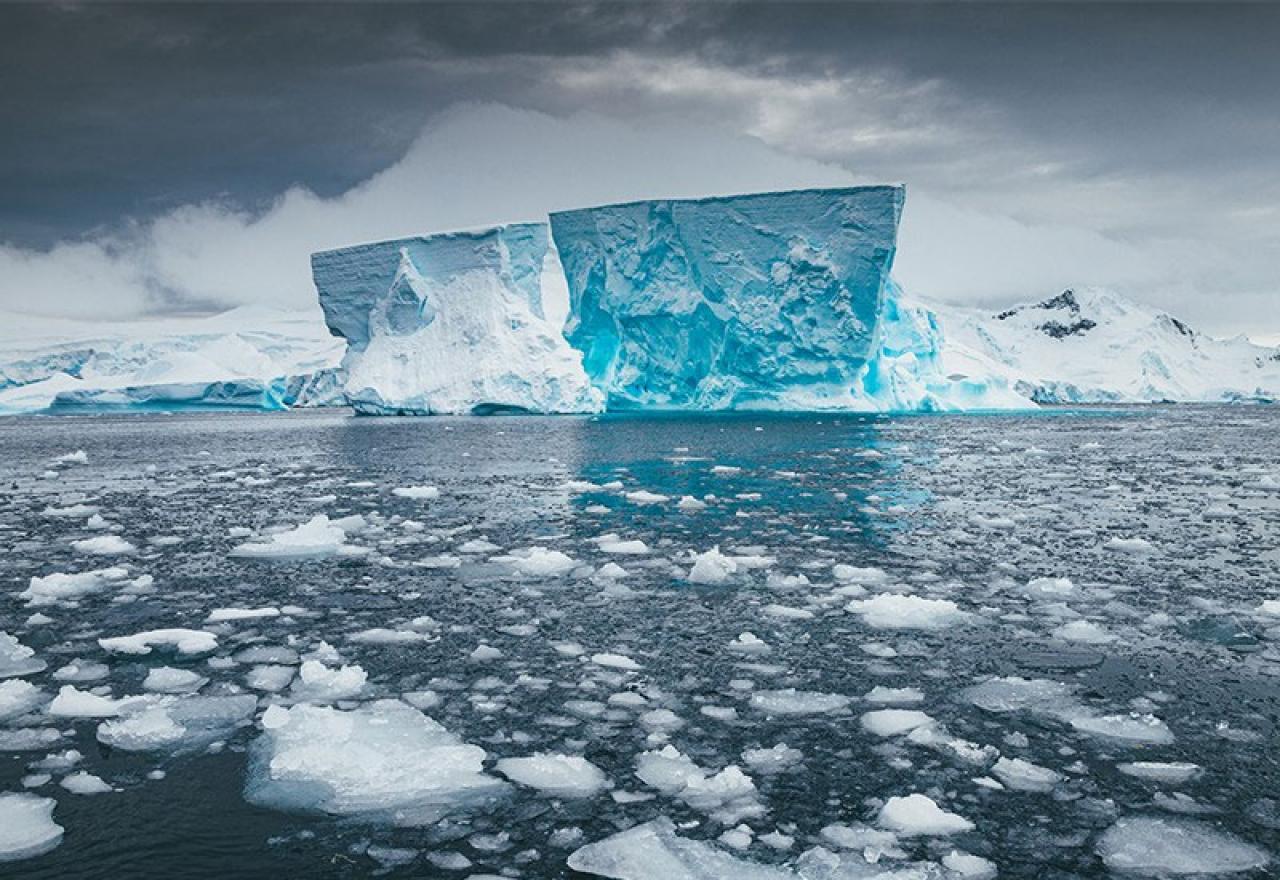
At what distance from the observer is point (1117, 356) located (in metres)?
91.9

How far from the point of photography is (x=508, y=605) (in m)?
6.27

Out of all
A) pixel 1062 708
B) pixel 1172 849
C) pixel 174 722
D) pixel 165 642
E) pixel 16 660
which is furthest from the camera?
pixel 165 642

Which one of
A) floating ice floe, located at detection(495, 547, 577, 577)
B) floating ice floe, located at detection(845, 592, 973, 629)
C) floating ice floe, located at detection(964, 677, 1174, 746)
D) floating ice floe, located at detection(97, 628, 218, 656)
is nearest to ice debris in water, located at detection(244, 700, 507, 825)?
floating ice floe, located at detection(97, 628, 218, 656)

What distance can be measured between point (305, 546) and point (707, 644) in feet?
14.7

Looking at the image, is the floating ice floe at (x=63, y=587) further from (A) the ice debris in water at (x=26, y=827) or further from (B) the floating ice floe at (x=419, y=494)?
(B) the floating ice floe at (x=419, y=494)

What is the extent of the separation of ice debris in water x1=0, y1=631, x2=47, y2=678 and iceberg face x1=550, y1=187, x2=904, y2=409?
29.9 m

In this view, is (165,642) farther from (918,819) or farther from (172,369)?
(172,369)

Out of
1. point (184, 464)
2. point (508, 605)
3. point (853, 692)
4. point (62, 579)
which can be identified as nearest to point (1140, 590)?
point (853, 692)

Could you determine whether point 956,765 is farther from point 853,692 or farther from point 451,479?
point 451,479

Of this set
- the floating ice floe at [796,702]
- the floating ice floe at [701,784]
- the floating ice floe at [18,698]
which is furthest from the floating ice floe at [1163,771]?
the floating ice floe at [18,698]

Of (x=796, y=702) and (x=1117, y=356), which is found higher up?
(x=1117, y=356)

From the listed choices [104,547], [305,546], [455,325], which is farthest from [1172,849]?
[455,325]

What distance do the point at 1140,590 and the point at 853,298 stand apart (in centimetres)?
2762

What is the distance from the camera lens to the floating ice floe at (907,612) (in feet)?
18.7
